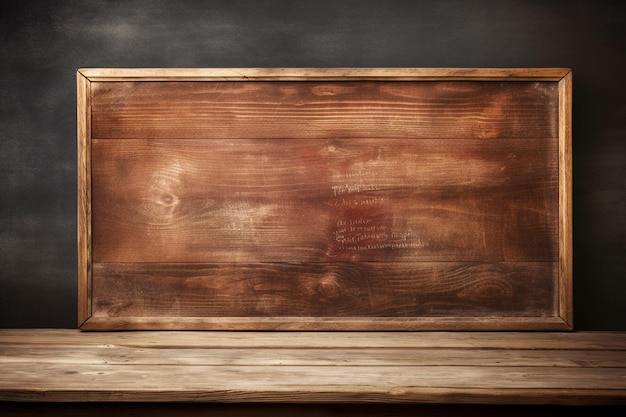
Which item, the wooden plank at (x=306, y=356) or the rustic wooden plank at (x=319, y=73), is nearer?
the wooden plank at (x=306, y=356)

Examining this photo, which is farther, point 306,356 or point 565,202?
point 565,202

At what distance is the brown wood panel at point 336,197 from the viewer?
57.8 inches

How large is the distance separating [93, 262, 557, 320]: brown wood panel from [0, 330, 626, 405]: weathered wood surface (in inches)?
3.2

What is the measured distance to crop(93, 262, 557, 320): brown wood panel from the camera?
1474 millimetres

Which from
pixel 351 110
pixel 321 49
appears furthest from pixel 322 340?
pixel 321 49

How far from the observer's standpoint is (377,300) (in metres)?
1.48

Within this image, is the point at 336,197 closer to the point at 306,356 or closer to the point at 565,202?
the point at 306,356

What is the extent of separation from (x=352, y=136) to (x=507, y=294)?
734 millimetres

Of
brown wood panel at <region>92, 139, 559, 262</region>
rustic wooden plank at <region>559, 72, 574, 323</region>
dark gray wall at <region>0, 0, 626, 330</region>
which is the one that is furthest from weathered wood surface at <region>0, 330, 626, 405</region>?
dark gray wall at <region>0, 0, 626, 330</region>

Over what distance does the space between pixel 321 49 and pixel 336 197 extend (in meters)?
0.51

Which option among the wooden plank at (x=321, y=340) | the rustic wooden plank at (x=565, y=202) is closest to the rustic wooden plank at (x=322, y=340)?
the wooden plank at (x=321, y=340)

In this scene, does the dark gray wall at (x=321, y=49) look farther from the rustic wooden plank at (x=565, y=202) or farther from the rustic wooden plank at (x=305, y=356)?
the rustic wooden plank at (x=305, y=356)

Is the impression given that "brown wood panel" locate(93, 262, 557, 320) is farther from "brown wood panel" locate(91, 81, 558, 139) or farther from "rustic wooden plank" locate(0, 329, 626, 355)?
"brown wood panel" locate(91, 81, 558, 139)

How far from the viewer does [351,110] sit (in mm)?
1466
